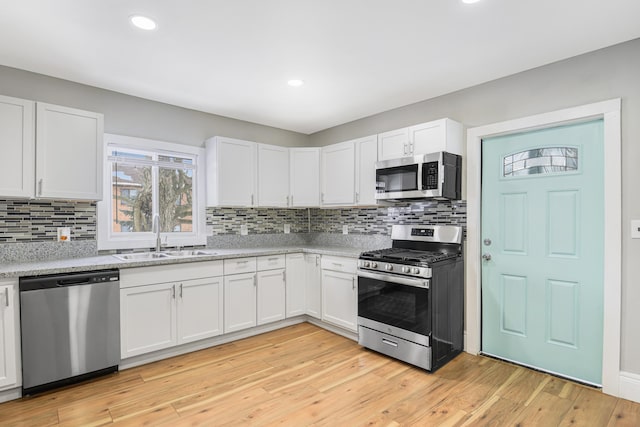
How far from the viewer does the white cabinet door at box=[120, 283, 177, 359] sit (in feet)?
9.05

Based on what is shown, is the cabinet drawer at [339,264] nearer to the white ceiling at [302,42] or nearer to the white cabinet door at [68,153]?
the white ceiling at [302,42]

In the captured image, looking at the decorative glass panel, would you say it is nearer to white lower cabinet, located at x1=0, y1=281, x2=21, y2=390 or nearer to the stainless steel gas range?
the stainless steel gas range

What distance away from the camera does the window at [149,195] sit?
3281 mm

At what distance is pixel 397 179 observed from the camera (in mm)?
3270

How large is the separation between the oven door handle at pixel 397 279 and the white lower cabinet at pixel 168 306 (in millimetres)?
1397

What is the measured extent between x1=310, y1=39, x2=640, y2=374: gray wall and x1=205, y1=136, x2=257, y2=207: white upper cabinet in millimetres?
2260

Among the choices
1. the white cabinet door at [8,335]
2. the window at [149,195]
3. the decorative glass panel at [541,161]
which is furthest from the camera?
the window at [149,195]

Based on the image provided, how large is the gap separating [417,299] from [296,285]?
5.03 ft

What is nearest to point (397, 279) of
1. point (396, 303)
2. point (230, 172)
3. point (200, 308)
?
point (396, 303)

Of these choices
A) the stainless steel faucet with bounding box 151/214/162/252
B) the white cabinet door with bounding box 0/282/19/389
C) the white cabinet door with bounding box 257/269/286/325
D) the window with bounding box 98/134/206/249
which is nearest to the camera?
the white cabinet door with bounding box 0/282/19/389

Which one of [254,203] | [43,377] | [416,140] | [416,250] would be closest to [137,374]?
[43,377]

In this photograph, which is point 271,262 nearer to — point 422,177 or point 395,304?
point 395,304

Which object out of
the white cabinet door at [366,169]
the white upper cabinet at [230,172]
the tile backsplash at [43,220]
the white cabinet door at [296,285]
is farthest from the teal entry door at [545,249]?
the tile backsplash at [43,220]

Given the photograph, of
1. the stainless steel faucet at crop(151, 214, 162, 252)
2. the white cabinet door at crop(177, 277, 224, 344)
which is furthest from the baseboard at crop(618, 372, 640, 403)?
the stainless steel faucet at crop(151, 214, 162, 252)
